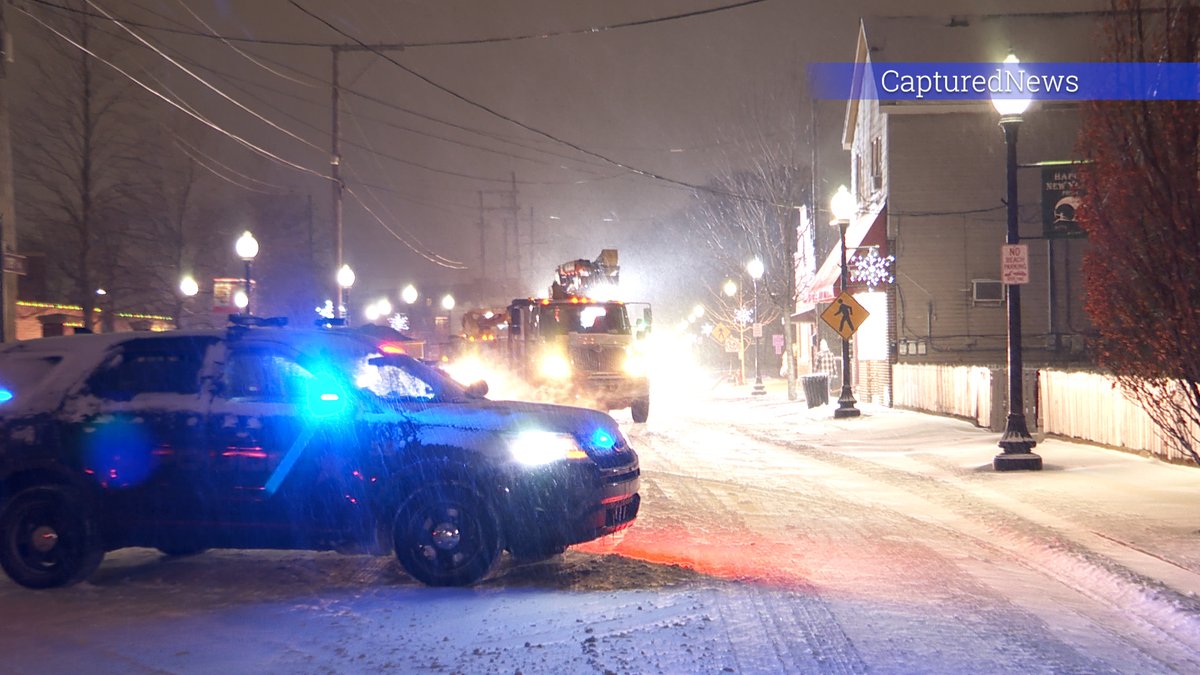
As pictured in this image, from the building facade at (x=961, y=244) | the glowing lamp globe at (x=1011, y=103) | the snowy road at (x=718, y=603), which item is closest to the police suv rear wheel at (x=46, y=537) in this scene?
the snowy road at (x=718, y=603)

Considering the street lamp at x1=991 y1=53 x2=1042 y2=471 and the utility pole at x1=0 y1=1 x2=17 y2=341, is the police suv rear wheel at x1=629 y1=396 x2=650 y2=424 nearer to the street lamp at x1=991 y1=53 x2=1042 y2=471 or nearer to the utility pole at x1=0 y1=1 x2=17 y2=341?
the street lamp at x1=991 y1=53 x2=1042 y2=471

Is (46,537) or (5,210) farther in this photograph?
(5,210)

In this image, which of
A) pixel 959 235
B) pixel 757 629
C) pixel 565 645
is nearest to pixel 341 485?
pixel 565 645

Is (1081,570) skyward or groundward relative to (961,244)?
groundward

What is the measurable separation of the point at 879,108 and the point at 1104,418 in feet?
49.2

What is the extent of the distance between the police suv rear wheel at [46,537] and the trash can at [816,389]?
22.8m

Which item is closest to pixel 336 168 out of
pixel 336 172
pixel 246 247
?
pixel 336 172

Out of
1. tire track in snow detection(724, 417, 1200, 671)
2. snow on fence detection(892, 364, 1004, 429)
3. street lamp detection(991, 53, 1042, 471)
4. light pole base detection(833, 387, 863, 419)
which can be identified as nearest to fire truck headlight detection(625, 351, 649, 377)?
light pole base detection(833, 387, 863, 419)

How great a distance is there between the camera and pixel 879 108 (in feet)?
94.5

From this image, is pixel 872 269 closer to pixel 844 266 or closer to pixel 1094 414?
pixel 844 266

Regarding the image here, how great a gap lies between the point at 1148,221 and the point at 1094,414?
27.6 feet

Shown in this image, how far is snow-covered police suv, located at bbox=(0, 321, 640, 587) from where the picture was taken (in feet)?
23.6

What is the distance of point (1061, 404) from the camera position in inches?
695

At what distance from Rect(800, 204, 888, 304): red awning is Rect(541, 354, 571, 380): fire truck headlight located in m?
9.44
